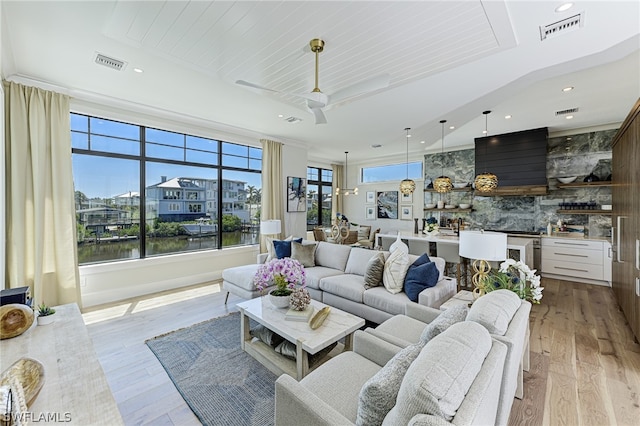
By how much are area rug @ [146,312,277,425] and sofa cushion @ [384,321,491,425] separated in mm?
1335

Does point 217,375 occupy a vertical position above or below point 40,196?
below

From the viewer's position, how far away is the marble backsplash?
5215 millimetres

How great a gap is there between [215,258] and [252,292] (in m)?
2.13

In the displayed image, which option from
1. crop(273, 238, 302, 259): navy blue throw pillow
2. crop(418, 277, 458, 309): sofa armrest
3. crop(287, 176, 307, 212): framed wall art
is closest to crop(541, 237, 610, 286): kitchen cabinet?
crop(418, 277, 458, 309): sofa armrest

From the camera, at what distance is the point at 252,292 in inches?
135

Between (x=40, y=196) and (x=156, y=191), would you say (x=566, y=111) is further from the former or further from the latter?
(x=40, y=196)

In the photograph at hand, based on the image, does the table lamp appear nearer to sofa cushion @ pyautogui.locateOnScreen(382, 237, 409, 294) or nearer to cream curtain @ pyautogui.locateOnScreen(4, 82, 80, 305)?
sofa cushion @ pyautogui.locateOnScreen(382, 237, 409, 294)

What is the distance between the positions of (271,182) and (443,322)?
194 inches

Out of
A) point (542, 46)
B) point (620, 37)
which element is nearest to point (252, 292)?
point (542, 46)

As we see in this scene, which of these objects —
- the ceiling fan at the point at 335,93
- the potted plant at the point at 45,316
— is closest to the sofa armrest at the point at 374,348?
the ceiling fan at the point at 335,93

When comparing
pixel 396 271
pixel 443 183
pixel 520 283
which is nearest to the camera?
pixel 520 283

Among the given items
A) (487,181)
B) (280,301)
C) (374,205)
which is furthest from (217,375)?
(374,205)

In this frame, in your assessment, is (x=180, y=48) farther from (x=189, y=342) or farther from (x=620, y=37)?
(x=620, y=37)

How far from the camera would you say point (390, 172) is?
8.33 m
